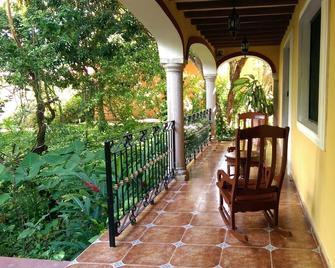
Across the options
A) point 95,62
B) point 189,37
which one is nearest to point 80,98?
point 95,62

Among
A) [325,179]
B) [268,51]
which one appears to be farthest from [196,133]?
[325,179]

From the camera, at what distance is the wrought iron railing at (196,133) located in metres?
6.07

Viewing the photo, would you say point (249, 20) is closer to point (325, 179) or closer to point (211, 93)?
point (211, 93)

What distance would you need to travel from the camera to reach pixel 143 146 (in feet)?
12.2

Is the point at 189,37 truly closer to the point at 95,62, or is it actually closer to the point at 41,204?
the point at 95,62

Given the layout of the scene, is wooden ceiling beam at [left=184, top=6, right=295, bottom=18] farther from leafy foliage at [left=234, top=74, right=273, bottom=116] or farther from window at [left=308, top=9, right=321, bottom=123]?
leafy foliage at [left=234, top=74, right=273, bottom=116]

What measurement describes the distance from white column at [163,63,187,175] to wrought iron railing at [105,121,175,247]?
121 millimetres

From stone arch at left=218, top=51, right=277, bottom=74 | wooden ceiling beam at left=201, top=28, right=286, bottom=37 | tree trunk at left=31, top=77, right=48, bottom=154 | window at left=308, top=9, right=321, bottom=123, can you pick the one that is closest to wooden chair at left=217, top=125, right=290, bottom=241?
window at left=308, top=9, right=321, bottom=123

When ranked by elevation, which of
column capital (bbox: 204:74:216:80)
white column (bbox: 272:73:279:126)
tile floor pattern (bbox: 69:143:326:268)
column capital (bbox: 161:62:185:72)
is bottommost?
tile floor pattern (bbox: 69:143:326:268)

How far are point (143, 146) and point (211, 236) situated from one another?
47.0 inches

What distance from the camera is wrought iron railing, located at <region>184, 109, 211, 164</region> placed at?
607 cm

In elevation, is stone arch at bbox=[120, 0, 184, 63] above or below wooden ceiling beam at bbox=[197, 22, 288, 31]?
below

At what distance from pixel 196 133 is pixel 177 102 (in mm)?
1619

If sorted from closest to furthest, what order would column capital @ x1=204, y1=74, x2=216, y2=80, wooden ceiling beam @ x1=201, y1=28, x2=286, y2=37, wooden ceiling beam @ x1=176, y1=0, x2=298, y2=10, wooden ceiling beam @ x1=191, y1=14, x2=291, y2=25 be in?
1. wooden ceiling beam @ x1=176, y1=0, x2=298, y2=10
2. wooden ceiling beam @ x1=191, y1=14, x2=291, y2=25
3. wooden ceiling beam @ x1=201, y1=28, x2=286, y2=37
4. column capital @ x1=204, y1=74, x2=216, y2=80
